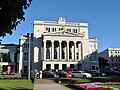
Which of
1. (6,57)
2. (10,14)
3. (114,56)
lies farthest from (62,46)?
(10,14)

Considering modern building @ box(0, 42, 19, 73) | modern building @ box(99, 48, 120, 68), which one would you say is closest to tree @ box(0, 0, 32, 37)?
modern building @ box(0, 42, 19, 73)

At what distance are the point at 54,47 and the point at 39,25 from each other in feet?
40.3

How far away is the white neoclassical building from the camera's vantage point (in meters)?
102

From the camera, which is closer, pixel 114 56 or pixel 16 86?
pixel 16 86

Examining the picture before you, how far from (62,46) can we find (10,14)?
317 feet

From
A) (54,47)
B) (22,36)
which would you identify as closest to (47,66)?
(54,47)

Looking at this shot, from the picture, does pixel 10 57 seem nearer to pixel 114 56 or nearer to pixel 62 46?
pixel 62 46

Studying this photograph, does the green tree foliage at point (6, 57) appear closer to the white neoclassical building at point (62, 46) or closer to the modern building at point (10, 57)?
the modern building at point (10, 57)

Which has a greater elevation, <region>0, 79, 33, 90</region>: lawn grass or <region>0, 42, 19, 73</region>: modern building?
<region>0, 42, 19, 73</region>: modern building

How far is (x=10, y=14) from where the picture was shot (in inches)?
425

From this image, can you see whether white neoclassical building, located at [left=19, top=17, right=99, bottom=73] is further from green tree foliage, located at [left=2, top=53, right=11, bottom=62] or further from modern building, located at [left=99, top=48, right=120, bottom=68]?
modern building, located at [left=99, top=48, right=120, bottom=68]

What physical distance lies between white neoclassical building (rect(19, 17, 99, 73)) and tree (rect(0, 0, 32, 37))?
87901 mm

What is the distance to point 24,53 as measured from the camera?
10662 cm

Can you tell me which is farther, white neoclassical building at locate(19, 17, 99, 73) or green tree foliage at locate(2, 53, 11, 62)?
green tree foliage at locate(2, 53, 11, 62)
